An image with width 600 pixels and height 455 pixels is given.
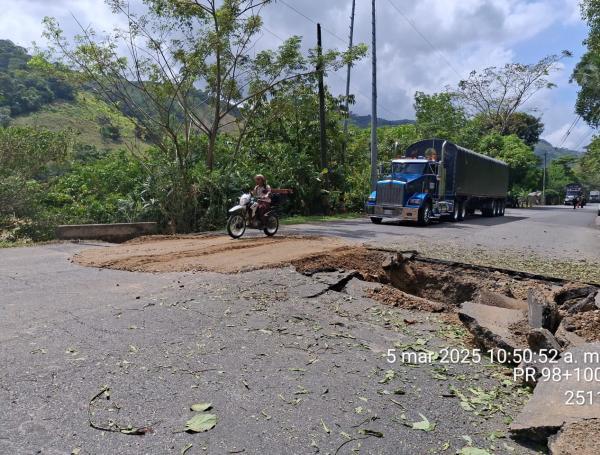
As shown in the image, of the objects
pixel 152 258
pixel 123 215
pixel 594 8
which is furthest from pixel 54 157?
pixel 594 8

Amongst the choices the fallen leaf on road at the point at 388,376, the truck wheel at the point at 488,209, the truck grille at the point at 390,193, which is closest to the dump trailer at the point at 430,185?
the truck grille at the point at 390,193

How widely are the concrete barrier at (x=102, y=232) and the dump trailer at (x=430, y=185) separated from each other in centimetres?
1024

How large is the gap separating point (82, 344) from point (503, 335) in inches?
157

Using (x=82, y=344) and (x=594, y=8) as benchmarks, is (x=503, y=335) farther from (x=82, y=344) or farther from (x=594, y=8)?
(x=594, y=8)

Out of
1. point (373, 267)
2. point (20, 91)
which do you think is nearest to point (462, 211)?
point (373, 267)

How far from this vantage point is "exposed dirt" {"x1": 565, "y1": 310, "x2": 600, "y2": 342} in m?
5.02

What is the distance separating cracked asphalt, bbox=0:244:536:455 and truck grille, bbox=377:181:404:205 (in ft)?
47.3

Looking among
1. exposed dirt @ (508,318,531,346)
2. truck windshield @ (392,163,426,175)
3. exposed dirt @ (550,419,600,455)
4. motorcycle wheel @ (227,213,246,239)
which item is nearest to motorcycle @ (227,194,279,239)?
motorcycle wheel @ (227,213,246,239)

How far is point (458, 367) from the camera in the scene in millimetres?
4637

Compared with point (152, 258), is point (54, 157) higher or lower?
higher

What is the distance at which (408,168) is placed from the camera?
21.5m

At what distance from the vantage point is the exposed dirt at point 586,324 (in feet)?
16.5

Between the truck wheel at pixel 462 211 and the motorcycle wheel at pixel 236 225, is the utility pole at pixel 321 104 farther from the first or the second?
the motorcycle wheel at pixel 236 225

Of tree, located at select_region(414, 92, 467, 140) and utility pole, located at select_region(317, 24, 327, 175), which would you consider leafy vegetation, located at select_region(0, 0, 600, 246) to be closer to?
utility pole, located at select_region(317, 24, 327, 175)
